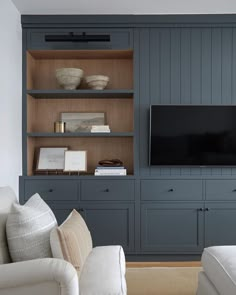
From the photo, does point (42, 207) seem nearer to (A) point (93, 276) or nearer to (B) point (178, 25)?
(A) point (93, 276)

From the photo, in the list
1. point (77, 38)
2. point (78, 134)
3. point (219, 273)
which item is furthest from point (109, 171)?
point (219, 273)

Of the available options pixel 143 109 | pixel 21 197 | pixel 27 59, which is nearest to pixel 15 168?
pixel 21 197

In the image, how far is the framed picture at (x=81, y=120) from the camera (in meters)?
4.26

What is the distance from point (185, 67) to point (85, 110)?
122 centimetres

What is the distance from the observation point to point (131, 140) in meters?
4.30

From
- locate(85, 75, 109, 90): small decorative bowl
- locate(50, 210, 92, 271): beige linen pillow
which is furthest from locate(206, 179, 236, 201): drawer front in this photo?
locate(50, 210, 92, 271): beige linen pillow

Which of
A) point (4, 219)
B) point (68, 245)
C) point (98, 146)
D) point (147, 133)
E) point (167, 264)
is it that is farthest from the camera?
point (98, 146)

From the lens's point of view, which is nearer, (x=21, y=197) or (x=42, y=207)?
(x=42, y=207)

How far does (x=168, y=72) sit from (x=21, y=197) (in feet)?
6.75

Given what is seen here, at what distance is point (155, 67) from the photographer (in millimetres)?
4023

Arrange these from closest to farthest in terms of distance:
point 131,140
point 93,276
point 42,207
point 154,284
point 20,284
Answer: point 20,284
point 93,276
point 42,207
point 154,284
point 131,140

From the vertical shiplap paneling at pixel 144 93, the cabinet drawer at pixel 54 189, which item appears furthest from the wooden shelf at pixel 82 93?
the cabinet drawer at pixel 54 189

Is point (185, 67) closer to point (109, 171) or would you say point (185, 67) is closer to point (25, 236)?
point (109, 171)

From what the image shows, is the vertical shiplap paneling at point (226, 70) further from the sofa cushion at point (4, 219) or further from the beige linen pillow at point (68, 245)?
the sofa cushion at point (4, 219)
